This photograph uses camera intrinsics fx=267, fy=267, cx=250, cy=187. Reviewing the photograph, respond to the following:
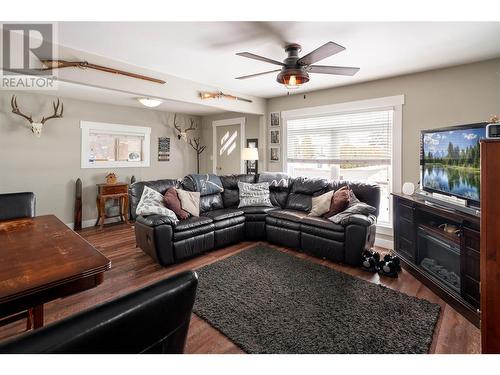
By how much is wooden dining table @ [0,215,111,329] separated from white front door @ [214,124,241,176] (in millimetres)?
4751

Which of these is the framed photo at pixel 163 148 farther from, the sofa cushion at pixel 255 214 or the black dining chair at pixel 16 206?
the black dining chair at pixel 16 206

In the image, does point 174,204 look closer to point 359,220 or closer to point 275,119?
point 359,220

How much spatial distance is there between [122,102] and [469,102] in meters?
5.52

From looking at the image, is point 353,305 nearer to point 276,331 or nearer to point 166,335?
point 276,331

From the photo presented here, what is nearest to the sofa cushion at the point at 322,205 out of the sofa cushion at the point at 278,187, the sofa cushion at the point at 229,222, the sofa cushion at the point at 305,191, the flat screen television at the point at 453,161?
the sofa cushion at the point at 305,191

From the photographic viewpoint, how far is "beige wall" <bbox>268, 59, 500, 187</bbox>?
3.14m

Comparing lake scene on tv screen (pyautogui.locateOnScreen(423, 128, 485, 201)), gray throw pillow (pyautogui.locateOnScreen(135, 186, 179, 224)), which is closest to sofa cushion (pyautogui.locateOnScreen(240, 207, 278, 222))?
gray throw pillow (pyautogui.locateOnScreen(135, 186, 179, 224))

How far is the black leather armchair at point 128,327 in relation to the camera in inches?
20.7

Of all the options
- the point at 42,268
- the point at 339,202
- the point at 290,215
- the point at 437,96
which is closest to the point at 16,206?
the point at 42,268

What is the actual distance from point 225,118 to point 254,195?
2606 mm

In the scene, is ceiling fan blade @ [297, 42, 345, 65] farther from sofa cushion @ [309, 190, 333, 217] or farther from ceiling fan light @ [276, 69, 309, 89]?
sofa cushion @ [309, 190, 333, 217]

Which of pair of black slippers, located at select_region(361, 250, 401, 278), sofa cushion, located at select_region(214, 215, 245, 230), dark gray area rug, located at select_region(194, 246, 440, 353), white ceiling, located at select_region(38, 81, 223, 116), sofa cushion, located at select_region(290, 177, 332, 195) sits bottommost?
dark gray area rug, located at select_region(194, 246, 440, 353)

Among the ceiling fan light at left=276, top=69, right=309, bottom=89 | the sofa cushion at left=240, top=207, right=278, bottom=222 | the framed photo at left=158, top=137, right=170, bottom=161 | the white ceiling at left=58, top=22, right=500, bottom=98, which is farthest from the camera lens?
the framed photo at left=158, top=137, right=170, bottom=161

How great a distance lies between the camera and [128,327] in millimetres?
635
